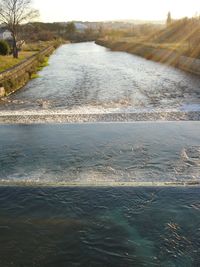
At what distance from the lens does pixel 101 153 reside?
1053cm

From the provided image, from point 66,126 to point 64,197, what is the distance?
5.48 m

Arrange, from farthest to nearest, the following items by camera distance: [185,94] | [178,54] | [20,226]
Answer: [178,54] < [185,94] < [20,226]

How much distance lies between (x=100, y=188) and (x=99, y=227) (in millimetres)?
1585

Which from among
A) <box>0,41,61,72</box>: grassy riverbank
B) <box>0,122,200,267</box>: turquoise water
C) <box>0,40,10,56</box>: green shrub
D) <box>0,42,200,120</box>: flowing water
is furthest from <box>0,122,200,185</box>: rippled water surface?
<box>0,40,10,56</box>: green shrub

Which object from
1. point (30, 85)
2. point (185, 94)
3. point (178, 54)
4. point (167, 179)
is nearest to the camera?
point (167, 179)

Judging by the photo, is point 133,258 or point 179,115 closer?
point 133,258

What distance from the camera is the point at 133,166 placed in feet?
31.2

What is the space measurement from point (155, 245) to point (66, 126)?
761cm

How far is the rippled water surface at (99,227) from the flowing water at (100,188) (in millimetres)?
19

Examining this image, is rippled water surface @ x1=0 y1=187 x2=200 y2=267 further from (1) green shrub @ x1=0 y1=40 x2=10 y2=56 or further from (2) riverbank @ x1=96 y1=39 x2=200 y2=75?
(1) green shrub @ x1=0 y1=40 x2=10 y2=56

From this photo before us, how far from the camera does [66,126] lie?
13.3 m

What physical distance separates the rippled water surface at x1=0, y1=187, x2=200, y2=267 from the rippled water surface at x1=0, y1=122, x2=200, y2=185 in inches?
24.9

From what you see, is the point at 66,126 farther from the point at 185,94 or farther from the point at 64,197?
the point at 185,94

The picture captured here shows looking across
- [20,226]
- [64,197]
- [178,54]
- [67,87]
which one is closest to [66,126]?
[64,197]
